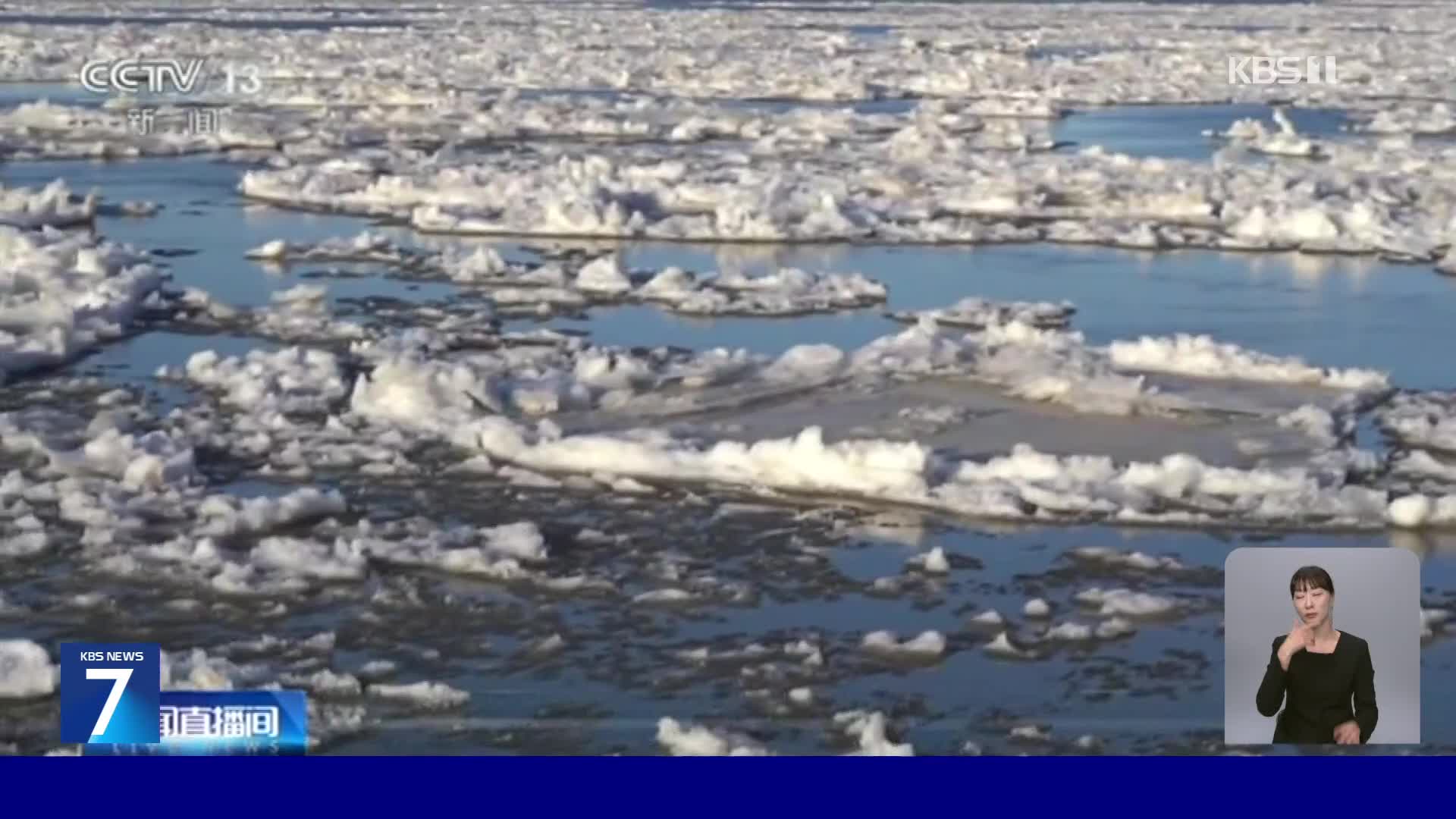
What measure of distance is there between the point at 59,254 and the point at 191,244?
48.4 inches

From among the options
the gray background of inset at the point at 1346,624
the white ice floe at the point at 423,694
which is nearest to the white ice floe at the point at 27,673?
the white ice floe at the point at 423,694

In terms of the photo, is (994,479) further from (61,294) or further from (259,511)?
(61,294)

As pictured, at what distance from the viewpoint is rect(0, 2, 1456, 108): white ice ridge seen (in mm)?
21453

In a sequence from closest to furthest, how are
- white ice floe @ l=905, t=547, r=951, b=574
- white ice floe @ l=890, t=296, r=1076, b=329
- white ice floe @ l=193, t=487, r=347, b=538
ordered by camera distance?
white ice floe @ l=905, t=547, r=951, b=574, white ice floe @ l=193, t=487, r=347, b=538, white ice floe @ l=890, t=296, r=1076, b=329

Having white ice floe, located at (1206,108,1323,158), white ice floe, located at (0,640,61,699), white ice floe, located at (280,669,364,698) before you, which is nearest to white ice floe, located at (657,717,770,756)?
white ice floe, located at (280,669,364,698)

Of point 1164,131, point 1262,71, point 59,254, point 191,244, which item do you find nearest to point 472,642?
point 59,254

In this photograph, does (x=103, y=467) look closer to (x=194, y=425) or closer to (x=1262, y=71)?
(x=194, y=425)

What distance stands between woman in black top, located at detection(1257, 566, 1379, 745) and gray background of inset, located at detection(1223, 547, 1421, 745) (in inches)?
1.9

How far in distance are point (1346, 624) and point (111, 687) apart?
287cm

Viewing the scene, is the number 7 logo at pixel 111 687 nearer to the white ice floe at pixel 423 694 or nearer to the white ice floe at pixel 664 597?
the white ice floe at pixel 423 694

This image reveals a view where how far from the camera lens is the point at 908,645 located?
6000 mm

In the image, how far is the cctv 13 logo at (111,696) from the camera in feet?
17.9

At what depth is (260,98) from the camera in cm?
2056

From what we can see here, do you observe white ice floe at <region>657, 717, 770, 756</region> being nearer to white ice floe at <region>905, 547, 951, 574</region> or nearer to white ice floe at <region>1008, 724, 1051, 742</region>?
white ice floe at <region>1008, 724, 1051, 742</region>
